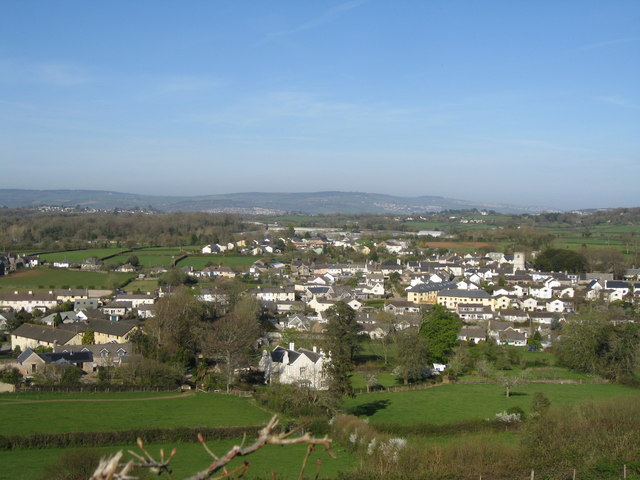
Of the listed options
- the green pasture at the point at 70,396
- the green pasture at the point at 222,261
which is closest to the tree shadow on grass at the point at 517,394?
the green pasture at the point at 70,396

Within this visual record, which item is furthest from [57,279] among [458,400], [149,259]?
[458,400]

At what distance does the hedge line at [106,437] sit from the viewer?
15.7m

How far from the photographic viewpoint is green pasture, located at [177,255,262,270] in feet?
195

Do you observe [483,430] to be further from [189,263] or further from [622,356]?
[189,263]

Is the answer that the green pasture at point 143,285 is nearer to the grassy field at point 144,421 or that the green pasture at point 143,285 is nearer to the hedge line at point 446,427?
the grassy field at point 144,421

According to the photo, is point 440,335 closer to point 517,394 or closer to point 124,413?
point 517,394

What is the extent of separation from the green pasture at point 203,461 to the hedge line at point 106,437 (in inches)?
8.5

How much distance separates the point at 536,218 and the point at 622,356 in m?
103

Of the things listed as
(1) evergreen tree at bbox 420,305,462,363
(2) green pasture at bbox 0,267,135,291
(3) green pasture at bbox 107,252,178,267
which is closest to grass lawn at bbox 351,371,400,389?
(1) evergreen tree at bbox 420,305,462,363

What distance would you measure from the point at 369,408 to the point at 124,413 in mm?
8402

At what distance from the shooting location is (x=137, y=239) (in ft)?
255

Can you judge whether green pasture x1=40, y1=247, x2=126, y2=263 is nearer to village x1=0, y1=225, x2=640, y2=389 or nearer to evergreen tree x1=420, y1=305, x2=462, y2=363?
village x1=0, y1=225, x2=640, y2=389

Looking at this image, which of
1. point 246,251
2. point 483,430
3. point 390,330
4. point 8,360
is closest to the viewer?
point 483,430

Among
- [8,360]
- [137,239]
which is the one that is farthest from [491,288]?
[137,239]
